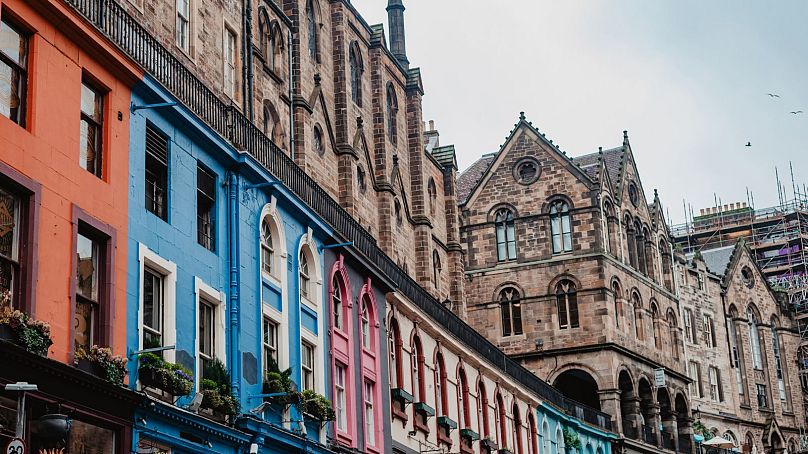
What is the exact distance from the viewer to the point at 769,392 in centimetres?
8975

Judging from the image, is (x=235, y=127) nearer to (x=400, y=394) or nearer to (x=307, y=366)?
(x=307, y=366)

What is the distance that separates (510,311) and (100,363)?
49.9 metres

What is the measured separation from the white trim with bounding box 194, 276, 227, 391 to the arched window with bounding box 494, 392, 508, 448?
22018mm

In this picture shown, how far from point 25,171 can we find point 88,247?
2.17 meters

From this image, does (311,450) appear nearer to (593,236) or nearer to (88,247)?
(88,247)

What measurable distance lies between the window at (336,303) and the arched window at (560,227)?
3698 centimetres

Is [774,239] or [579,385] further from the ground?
[774,239]

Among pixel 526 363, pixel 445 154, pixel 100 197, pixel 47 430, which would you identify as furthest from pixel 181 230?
pixel 526 363

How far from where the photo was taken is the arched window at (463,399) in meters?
44.6

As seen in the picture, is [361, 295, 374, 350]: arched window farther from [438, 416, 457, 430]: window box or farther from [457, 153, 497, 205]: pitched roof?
[457, 153, 497, 205]: pitched roof

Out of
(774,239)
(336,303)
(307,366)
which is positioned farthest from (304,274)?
(774,239)

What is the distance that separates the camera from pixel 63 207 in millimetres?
22266

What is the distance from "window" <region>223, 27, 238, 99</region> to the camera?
40844mm

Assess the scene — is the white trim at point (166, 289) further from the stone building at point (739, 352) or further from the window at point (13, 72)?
the stone building at point (739, 352)
